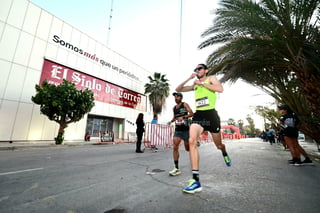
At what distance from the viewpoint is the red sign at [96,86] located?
518 inches

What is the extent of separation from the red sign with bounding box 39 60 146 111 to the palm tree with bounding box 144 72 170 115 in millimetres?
1786

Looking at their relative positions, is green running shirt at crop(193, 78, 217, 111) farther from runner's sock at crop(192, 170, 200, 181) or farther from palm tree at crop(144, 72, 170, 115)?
palm tree at crop(144, 72, 170, 115)

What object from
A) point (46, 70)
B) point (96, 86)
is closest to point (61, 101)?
point (46, 70)

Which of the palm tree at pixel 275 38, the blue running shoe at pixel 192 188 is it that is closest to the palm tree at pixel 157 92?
the palm tree at pixel 275 38

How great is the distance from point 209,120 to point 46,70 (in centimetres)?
1512

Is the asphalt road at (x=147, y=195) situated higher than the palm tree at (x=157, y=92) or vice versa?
the palm tree at (x=157, y=92)

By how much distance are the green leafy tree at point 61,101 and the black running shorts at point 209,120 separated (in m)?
9.94

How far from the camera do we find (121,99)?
63.2 feet

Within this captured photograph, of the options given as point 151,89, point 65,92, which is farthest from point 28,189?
point 151,89

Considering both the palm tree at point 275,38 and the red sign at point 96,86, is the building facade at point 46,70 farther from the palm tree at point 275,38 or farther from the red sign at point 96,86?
the palm tree at point 275,38

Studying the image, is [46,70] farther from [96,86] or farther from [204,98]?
[204,98]

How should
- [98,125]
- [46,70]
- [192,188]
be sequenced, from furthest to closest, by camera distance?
[98,125] < [46,70] < [192,188]

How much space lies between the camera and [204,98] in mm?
2605

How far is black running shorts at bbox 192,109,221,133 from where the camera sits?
8.27 ft
